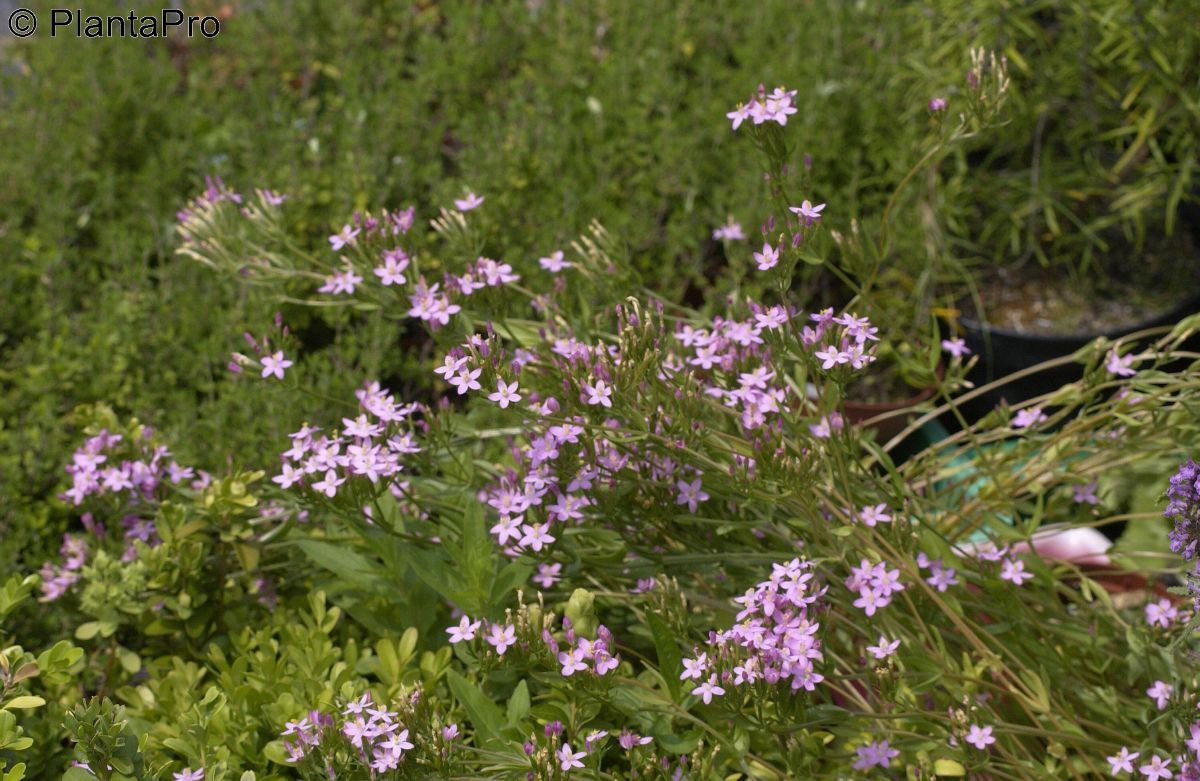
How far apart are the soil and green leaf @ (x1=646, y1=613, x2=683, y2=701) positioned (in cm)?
219

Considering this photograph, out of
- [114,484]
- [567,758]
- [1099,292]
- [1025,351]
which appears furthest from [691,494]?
[1099,292]

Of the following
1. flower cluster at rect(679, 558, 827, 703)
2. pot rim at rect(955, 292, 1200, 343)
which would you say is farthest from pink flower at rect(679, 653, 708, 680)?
pot rim at rect(955, 292, 1200, 343)

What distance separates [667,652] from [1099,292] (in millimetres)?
2546

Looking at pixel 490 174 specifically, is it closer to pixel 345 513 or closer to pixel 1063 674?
pixel 345 513

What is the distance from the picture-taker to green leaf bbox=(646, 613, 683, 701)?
1.82 m

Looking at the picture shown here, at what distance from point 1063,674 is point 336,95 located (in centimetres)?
311

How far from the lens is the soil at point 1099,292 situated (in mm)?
3719

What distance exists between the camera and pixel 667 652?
71.8 inches

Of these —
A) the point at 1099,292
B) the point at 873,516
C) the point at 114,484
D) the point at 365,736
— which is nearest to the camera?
the point at 365,736

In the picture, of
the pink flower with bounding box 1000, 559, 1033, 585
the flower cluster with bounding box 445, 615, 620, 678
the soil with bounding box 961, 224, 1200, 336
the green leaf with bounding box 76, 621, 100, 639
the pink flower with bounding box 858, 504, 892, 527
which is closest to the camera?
the flower cluster with bounding box 445, 615, 620, 678

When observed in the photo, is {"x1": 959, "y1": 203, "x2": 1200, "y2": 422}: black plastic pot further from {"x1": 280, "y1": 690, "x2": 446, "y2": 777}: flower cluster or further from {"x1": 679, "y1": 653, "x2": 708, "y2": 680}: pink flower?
{"x1": 280, "y1": 690, "x2": 446, "y2": 777}: flower cluster

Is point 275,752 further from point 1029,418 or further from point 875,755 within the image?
point 1029,418

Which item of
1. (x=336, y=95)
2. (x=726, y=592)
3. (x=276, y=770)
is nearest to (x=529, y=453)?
(x=726, y=592)

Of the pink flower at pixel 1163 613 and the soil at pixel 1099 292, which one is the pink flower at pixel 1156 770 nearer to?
the pink flower at pixel 1163 613
